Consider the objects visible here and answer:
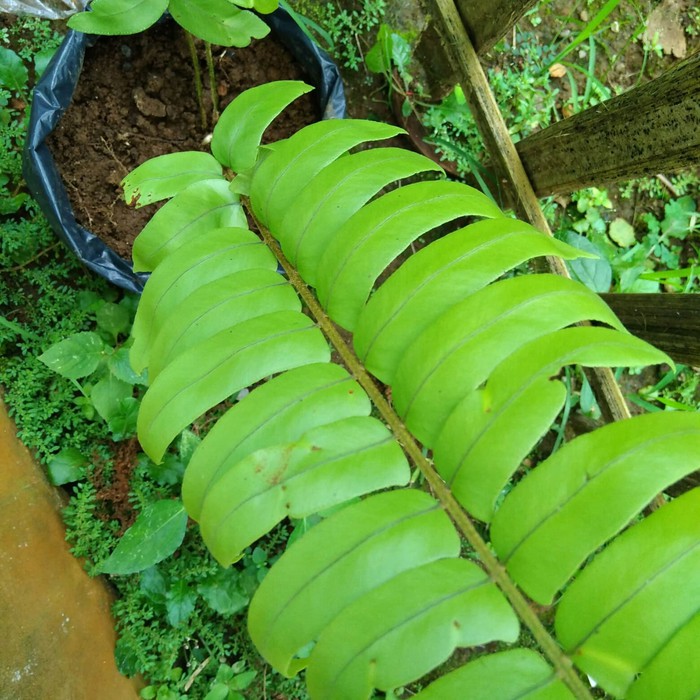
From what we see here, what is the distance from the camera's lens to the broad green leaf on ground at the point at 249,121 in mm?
1228

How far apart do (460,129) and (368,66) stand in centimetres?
37

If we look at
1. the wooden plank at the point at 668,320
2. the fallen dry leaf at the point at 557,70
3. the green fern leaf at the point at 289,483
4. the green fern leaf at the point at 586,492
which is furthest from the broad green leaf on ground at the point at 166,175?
the fallen dry leaf at the point at 557,70

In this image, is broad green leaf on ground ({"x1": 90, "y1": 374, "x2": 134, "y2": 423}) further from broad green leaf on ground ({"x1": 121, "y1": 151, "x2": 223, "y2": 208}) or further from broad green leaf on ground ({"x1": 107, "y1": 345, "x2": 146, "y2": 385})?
broad green leaf on ground ({"x1": 121, "y1": 151, "x2": 223, "y2": 208})

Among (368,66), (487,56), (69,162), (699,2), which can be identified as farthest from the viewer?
(699,2)

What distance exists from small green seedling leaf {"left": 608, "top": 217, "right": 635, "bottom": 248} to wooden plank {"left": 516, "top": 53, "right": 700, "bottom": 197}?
73cm

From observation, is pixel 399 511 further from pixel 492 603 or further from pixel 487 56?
pixel 487 56

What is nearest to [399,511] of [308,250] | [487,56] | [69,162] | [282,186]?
[308,250]

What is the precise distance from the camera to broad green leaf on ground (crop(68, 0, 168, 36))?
44.8 inches

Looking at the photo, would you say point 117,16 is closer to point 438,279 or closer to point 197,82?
point 197,82

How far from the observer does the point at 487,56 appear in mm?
2082

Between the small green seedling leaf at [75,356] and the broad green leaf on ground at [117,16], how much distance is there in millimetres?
772

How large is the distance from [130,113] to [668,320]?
1.55 meters

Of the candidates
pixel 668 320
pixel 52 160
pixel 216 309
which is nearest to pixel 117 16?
pixel 52 160

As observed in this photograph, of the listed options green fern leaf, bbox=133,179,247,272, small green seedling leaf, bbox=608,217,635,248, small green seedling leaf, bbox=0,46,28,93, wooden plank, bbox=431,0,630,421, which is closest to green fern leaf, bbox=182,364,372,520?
green fern leaf, bbox=133,179,247,272
